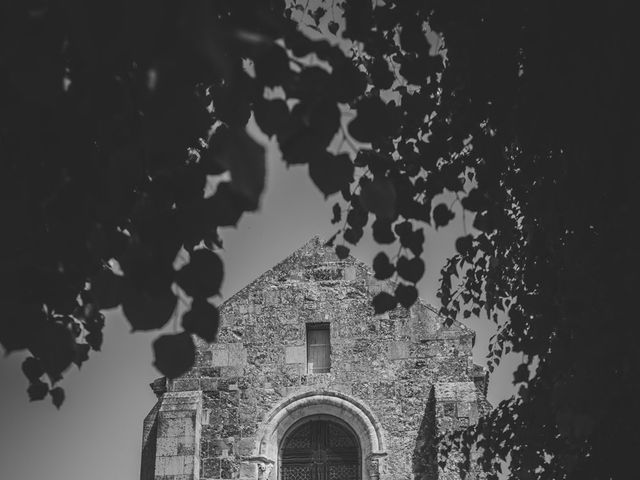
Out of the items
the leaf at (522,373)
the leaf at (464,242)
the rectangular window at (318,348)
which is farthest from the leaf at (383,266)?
the rectangular window at (318,348)

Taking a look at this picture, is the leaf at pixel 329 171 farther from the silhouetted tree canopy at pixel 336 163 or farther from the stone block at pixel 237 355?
the stone block at pixel 237 355

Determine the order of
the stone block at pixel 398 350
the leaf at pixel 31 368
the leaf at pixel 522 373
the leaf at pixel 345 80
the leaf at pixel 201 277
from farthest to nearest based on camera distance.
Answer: the stone block at pixel 398 350, the leaf at pixel 522 373, the leaf at pixel 31 368, the leaf at pixel 345 80, the leaf at pixel 201 277

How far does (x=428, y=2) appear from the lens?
354 cm

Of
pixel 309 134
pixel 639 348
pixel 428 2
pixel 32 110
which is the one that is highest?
pixel 428 2

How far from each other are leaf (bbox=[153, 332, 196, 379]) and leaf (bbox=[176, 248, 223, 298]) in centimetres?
11

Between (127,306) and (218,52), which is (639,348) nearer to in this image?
(127,306)

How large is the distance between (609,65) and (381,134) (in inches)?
55.6

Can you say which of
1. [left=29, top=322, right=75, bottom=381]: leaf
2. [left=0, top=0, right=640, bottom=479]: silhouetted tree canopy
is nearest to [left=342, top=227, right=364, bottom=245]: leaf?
[left=0, top=0, right=640, bottom=479]: silhouetted tree canopy

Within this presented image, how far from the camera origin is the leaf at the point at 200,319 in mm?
1952

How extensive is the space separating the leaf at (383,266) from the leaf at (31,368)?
4.39ft

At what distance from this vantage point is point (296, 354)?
32.2 feet

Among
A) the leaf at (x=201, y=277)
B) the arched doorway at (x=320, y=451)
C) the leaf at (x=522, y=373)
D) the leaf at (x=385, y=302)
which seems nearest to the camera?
the leaf at (x=201, y=277)

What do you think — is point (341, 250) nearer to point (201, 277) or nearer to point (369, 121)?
point (369, 121)

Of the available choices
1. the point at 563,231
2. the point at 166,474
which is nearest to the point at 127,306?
the point at 563,231
